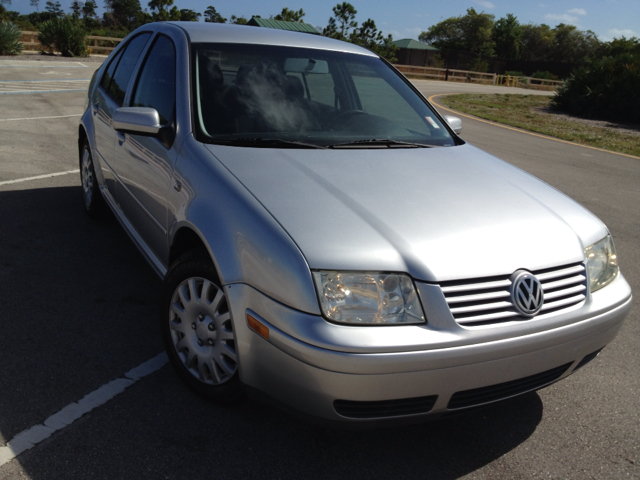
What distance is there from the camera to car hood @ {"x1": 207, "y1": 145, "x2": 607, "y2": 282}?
2.23 meters

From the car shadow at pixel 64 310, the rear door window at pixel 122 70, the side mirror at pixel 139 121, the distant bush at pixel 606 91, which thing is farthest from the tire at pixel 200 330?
the distant bush at pixel 606 91

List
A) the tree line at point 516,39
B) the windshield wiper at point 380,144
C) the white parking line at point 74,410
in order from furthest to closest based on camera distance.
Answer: the tree line at point 516,39 → the windshield wiper at point 380,144 → the white parking line at point 74,410

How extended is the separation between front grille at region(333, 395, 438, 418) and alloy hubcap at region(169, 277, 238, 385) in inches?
21.6

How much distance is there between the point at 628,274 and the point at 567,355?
2937 mm

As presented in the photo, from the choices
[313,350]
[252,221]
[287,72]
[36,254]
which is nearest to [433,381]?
[313,350]

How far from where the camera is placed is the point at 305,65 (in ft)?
12.3

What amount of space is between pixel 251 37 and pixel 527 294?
7.86 ft

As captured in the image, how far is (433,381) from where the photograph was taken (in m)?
2.13

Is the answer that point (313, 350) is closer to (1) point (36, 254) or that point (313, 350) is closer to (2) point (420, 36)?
(1) point (36, 254)

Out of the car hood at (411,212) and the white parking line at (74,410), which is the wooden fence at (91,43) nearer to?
the white parking line at (74,410)

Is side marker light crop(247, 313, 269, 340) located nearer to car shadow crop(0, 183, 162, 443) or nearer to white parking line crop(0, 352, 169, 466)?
white parking line crop(0, 352, 169, 466)

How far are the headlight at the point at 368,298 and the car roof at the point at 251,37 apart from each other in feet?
6.70

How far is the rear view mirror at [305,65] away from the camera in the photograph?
3.60 metres

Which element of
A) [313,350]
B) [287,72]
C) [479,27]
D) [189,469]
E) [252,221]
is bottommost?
[189,469]
